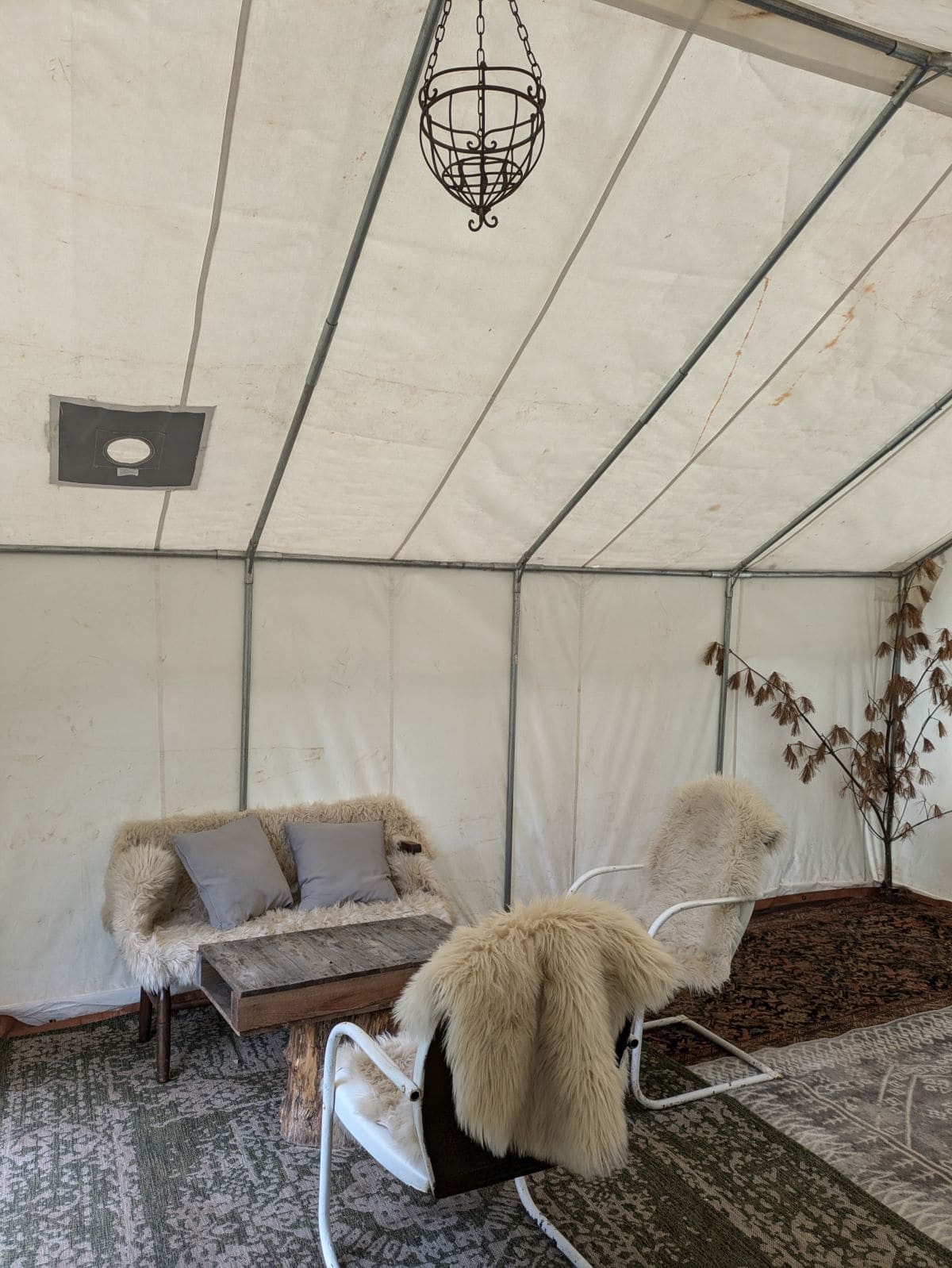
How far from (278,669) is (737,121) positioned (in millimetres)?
2819

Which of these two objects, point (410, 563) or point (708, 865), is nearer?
point (708, 865)

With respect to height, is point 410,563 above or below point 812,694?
above

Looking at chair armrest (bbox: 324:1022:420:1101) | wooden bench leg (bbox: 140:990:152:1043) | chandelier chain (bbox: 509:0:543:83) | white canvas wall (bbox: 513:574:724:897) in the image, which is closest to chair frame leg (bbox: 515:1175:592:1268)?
chair armrest (bbox: 324:1022:420:1101)

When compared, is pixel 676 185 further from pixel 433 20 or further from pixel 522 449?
pixel 522 449

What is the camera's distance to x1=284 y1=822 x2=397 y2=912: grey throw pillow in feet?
12.9

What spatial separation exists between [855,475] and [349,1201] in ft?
11.8

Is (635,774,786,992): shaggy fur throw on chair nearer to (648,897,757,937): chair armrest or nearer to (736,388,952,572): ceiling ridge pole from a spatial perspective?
(648,897,757,937): chair armrest

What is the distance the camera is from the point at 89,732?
154 inches

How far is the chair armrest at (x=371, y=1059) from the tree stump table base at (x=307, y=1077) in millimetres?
584

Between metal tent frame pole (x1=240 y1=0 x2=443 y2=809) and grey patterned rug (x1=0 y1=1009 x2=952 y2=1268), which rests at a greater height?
metal tent frame pole (x1=240 y1=0 x2=443 y2=809)

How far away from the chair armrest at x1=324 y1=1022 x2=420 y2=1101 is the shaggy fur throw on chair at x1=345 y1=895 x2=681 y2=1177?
95 millimetres

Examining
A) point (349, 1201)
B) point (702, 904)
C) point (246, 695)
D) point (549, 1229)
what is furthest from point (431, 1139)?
point (246, 695)

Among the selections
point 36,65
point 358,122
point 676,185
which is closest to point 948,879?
point 676,185

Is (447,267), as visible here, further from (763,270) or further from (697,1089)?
(697,1089)
